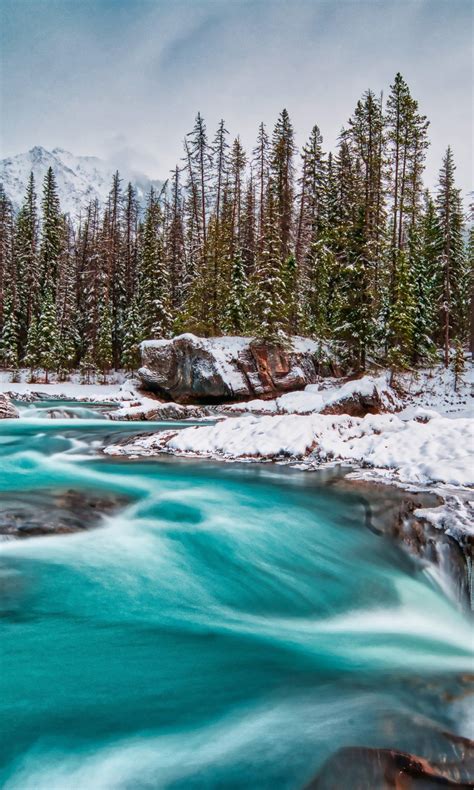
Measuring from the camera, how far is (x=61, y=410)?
19.3m

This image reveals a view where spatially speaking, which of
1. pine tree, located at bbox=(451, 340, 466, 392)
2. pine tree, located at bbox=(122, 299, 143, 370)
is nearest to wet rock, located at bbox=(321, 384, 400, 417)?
pine tree, located at bbox=(451, 340, 466, 392)

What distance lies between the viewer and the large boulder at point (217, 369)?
23281 mm

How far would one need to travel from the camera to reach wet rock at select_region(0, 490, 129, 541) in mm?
5762

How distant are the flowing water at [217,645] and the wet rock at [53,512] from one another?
0.16 meters

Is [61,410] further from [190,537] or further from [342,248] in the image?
[342,248]

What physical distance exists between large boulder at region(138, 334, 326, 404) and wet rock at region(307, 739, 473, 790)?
20.8 metres

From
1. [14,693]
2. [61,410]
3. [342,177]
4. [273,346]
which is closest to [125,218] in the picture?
[342,177]

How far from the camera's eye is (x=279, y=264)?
2439cm

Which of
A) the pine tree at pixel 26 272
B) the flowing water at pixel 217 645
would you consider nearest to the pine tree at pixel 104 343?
the pine tree at pixel 26 272

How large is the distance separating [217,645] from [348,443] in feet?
19.5

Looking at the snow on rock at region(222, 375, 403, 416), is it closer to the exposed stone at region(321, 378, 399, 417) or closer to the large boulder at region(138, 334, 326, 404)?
the exposed stone at region(321, 378, 399, 417)

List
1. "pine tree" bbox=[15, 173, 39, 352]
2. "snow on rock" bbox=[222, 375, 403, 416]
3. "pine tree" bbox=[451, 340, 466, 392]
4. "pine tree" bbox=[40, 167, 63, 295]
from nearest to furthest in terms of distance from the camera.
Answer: "snow on rock" bbox=[222, 375, 403, 416] → "pine tree" bbox=[451, 340, 466, 392] → "pine tree" bbox=[15, 173, 39, 352] → "pine tree" bbox=[40, 167, 63, 295]

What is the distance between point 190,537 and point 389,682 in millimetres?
3451

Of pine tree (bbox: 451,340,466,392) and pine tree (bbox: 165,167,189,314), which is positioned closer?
pine tree (bbox: 451,340,466,392)
